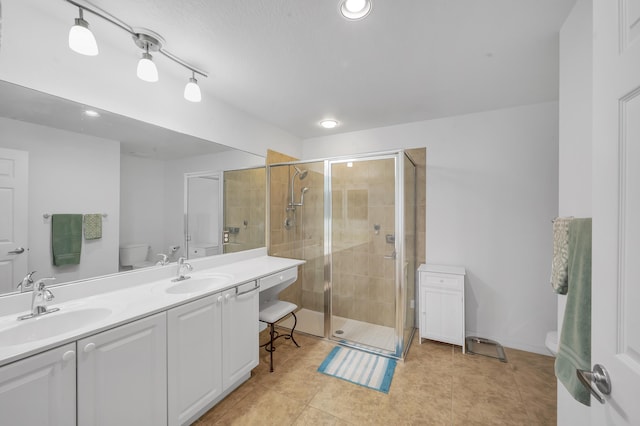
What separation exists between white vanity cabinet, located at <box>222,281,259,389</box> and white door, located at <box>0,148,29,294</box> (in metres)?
1.07

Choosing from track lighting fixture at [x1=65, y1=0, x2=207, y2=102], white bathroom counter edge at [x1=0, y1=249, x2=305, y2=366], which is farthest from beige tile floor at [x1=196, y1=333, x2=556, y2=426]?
track lighting fixture at [x1=65, y1=0, x2=207, y2=102]

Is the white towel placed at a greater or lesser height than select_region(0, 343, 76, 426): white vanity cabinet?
greater

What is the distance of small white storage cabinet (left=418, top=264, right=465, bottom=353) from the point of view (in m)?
2.48

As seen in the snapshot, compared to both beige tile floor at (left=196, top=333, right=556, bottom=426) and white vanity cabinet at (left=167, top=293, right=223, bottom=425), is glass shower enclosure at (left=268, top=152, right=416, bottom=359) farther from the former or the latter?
white vanity cabinet at (left=167, top=293, right=223, bottom=425)

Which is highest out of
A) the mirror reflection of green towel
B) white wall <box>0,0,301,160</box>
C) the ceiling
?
the ceiling

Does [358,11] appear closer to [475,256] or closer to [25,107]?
[25,107]

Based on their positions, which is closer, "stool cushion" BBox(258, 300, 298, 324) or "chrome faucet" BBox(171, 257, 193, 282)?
"chrome faucet" BBox(171, 257, 193, 282)

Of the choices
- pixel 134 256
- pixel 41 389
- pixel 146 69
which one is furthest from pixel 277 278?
pixel 146 69

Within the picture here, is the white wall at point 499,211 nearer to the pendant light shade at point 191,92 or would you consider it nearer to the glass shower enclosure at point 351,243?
the glass shower enclosure at point 351,243

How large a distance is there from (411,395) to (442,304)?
96 cm

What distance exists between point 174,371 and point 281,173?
218 cm

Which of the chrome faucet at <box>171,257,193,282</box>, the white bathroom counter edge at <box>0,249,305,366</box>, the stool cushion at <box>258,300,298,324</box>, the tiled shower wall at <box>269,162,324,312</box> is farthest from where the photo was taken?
the tiled shower wall at <box>269,162,324,312</box>

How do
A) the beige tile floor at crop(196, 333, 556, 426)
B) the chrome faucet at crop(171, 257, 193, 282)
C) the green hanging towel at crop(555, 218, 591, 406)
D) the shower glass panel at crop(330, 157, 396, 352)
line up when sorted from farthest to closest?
1. the shower glass panel at crop(330, 157, 396, 352)
2. the chrome faucet at crop(171, 257, 193, 282)
3. the beige tile floor at crop(196, 333, 556, 426)
4. the green hanging towel at crop(555, 218, 591, 406)

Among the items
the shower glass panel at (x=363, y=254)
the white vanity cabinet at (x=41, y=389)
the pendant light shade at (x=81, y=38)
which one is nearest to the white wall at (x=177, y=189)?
the pendant light shade at (x=81, y=38)
